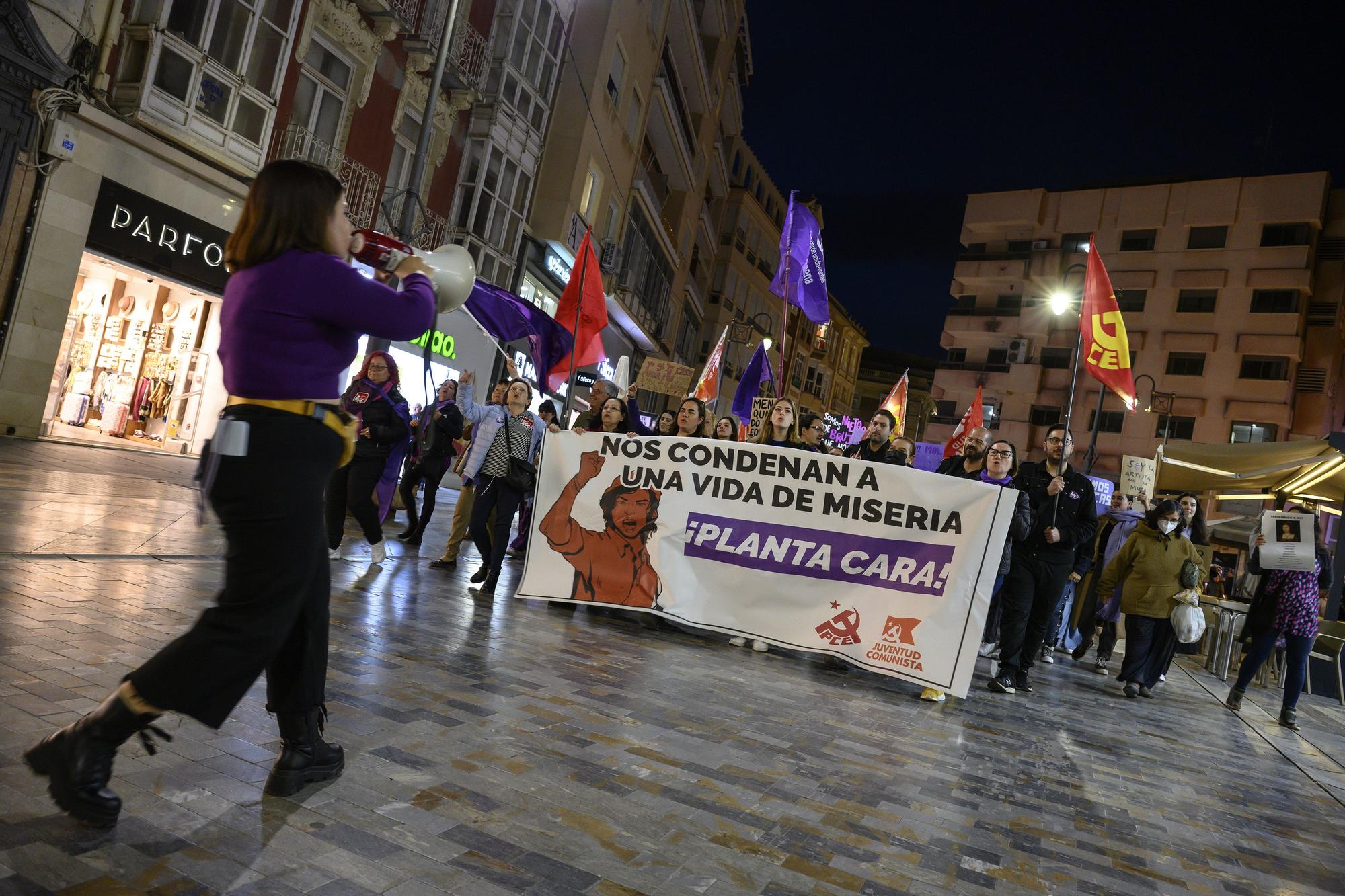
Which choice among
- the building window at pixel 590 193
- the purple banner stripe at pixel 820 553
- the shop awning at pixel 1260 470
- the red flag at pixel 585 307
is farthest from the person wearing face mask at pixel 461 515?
the building window at pixel 590 193

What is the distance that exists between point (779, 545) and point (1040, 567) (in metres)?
2.49

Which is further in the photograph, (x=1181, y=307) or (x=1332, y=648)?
(x=1181, y=307)

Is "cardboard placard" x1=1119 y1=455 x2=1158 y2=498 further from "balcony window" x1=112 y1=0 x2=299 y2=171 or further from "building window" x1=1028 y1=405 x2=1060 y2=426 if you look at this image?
"building window" x1=1028 y1=405 x2=1060 y2=426

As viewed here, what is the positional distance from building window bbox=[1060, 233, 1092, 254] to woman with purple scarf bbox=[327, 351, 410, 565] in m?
53.0

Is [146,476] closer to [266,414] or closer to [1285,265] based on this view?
[266,414]

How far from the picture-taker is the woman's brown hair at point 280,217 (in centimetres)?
275

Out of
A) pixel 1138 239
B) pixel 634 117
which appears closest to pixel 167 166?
pixel 634 117

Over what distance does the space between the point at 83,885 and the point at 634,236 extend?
106 ft

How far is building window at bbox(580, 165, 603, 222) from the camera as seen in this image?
26.8m

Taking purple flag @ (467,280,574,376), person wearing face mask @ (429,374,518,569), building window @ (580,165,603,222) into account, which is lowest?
person wearing face mask @ (429,374,518,569)

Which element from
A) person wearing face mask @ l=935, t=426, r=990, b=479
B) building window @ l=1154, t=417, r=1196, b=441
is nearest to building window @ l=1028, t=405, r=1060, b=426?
building window @ l=1154, t=417, r=1196, b=441

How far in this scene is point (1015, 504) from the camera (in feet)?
22.9

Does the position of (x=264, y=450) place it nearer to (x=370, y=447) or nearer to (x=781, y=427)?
(x=370, y=447)

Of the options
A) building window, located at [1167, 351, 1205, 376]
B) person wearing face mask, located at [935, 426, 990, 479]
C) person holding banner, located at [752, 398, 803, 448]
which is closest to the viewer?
person holding banner, located at [752, 398, 803, 448]
